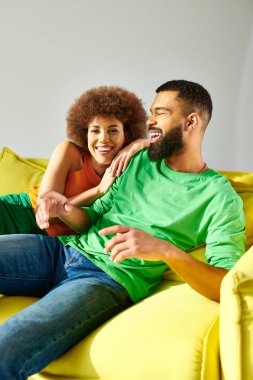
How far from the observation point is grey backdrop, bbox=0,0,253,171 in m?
3.01

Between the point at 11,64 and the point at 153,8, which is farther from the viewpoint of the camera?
the point at 11,64

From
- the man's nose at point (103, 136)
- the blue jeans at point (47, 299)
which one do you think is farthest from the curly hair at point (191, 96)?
the blue jeans at point (47, 299)

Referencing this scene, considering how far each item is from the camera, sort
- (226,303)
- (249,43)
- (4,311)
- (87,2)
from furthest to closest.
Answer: (87,2) < (249,43) < (4,311) < (226,303)

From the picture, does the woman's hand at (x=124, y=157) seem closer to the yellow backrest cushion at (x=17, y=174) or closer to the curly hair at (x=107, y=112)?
the curly hair at (x=107, y=112)

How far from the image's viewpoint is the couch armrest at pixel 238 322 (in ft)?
4.51

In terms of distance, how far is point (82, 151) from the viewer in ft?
7.97

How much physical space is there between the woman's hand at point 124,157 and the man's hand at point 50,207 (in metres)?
0.24

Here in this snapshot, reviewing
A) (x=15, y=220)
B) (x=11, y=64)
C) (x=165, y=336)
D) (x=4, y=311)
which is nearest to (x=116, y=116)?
(x=15, y=220)

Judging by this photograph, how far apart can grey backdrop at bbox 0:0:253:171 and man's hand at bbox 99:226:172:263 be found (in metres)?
1.48

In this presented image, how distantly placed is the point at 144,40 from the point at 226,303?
6.56 ft

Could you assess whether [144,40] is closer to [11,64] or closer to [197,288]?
[11,64]

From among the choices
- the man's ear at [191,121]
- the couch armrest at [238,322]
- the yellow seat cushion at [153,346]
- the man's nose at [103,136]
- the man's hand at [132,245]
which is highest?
the man's ear at [191,121]

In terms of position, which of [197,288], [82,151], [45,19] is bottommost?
[197,288]

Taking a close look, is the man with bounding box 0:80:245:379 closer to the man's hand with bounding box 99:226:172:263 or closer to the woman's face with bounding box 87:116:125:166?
the man's hand with bounding box 99:226:172:263
